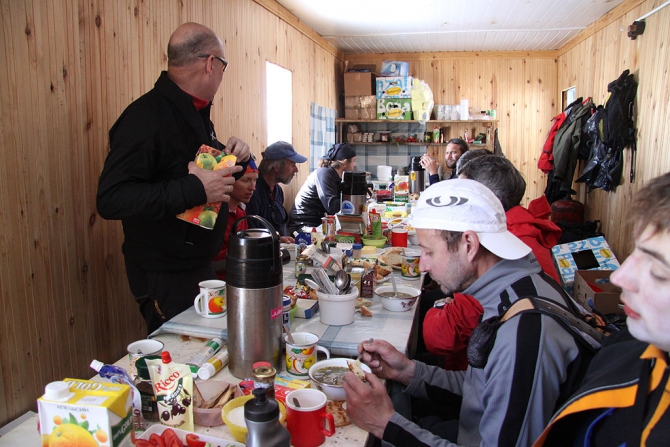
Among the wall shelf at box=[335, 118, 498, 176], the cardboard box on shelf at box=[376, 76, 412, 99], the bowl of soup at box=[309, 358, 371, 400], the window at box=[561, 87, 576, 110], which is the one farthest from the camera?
the wall shelf at box=[335, 118, 498, 176]

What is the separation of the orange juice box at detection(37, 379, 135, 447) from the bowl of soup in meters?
0.50

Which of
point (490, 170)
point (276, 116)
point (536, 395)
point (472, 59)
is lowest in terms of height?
point (536, 395)

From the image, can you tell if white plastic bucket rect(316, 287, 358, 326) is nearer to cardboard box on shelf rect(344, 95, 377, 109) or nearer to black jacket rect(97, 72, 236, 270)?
black jacket rect(97, 72, 236, 270)

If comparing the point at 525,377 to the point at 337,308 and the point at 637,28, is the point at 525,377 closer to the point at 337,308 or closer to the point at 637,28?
the point at 337,308

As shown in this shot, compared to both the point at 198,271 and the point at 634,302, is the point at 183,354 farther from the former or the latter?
the point at 634,302

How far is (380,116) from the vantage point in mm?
7113

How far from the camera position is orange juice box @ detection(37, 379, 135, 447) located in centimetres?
80

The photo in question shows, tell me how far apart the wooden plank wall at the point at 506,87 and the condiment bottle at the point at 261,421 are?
23.2 feet

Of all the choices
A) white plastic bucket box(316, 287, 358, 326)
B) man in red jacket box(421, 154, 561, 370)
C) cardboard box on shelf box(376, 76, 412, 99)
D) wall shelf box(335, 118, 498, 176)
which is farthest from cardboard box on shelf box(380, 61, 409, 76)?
white plastic bucket box(316, 287, 358, 326)

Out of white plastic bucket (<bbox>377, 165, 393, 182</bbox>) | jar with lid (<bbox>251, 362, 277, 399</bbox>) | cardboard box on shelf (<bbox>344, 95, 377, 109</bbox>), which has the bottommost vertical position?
jar with lid (<bbox>251, 362, 277, 399</bbox>)

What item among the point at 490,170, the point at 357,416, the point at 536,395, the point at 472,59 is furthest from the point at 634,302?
the point at 472,59

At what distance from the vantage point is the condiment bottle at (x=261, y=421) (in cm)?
87

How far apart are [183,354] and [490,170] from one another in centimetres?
150

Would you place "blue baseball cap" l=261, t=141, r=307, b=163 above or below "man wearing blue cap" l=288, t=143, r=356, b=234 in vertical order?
above
